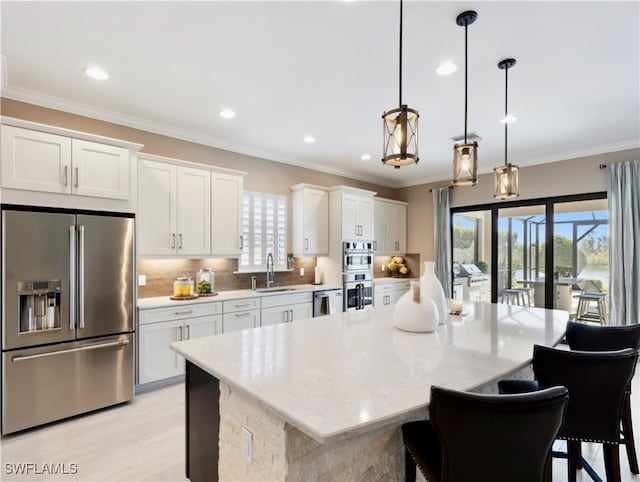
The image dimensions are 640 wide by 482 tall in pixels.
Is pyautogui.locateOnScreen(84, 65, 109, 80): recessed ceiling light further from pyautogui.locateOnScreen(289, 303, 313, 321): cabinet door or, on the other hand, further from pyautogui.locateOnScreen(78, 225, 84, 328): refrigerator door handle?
pyautogui.locateOnScreen(289, 303, 313, 321): cabinet door

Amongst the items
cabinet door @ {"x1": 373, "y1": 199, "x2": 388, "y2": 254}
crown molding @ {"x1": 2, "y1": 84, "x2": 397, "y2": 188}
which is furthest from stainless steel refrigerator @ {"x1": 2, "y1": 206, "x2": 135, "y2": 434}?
cabinet door @ {"x1": 373, "y1": 199, "x2": 388, "y2": 254}

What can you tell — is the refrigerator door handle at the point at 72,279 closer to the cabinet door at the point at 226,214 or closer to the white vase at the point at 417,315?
the cabinet door at the point at 226,214

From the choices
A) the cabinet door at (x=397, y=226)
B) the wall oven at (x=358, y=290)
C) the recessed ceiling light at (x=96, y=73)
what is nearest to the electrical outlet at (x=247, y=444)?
the recessed ceiling light at (x=96, y=73)

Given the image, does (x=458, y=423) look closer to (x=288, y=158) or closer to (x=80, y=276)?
(x=80, y=276)

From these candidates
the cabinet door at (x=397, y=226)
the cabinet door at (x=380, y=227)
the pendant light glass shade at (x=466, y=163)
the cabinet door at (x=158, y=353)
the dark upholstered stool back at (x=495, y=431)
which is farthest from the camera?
the cabinet door at (x=397, y=226)

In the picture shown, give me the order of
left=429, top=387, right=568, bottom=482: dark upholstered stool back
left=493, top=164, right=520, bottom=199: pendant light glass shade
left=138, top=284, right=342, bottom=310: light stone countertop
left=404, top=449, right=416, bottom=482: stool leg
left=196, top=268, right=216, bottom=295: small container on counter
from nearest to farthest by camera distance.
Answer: left=429, top=387, right=568, bottom=482: dark upholstered stool back → left=404, top=449, right=416, bottom=482: stool leg → left=493, top=164, right=520, bottom=199: pendant light glass shade → left=138, top=284, right=342, bottom=310: light stone countertop → left=196, top=268, right=216, bottom=295: small container on counter

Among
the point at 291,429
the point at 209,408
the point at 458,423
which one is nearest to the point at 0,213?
the point at 209,408

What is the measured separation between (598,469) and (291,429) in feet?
7.69

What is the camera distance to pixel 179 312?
3498mm

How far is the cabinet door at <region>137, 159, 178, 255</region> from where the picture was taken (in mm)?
3506

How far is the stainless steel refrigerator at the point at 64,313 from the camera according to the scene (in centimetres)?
255

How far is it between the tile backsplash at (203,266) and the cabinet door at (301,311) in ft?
2.00

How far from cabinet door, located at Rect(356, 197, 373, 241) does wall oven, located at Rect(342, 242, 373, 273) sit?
6.1 inches

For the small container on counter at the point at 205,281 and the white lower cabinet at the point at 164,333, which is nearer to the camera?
the white lower cabinet at the point at 164,333
